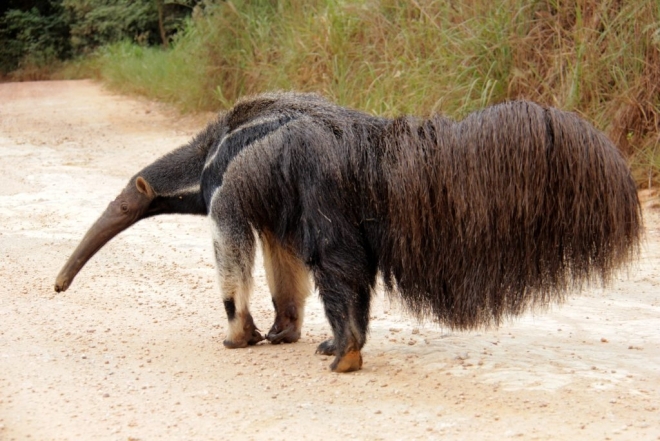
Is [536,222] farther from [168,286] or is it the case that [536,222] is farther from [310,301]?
[168,286]

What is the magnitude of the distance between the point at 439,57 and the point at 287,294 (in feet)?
16.5

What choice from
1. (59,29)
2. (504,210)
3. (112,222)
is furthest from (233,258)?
(59,29)

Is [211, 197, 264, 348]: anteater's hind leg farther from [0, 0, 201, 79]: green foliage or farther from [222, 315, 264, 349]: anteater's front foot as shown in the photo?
[0, 0, 201, 79]: green foliage

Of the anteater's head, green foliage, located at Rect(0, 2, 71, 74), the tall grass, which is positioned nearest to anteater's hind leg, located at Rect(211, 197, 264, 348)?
the anteater's head

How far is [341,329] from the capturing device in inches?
177

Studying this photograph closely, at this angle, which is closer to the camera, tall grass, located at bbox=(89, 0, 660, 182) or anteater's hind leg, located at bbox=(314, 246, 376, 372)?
anteater's hind leg, located at bbox=(314, 246, 376, 372)

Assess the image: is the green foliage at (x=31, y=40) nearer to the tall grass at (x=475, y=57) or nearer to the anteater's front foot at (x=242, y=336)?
the tall grass at (x=475, y=57)

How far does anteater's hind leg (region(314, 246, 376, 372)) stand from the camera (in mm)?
4434

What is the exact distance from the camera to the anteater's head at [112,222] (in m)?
5.51

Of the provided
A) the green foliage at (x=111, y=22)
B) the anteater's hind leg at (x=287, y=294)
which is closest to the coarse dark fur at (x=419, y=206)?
the anteater's hind leg at (x=287, y=294)

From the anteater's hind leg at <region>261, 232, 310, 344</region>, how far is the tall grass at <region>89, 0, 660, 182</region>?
3.89 m

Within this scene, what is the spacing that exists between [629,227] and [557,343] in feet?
3.76

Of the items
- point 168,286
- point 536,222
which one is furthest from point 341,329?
point 168,286

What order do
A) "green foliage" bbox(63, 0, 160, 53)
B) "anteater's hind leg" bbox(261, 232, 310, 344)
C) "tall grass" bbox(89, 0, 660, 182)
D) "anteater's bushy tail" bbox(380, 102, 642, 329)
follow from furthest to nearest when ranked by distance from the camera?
"green foliage" bbox(63, 0, 160, 53), "tall grass" bbox(89, 0, 660, 182), "anteater's hind leg" bbox(261, 232, 310, 344), "anteater's bushy tail" bbox(380, 102, 642, 329)
